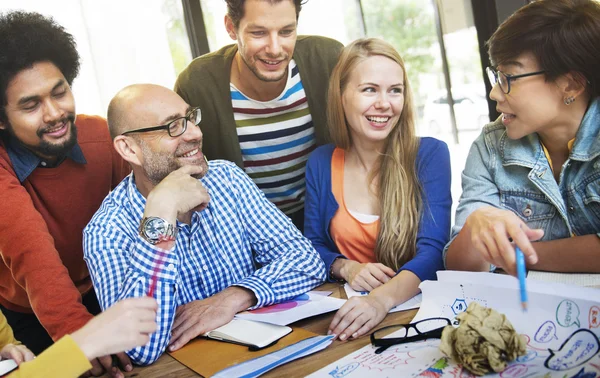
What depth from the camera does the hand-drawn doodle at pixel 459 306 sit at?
3.44 ft

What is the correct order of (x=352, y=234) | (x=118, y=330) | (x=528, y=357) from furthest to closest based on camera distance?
(x=352, y=234), (x=118, y=330), (x=528, y=357)

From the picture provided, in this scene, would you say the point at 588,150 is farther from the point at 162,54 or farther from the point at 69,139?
the point at 162,54

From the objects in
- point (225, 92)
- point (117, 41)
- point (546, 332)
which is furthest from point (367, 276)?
point (117, 41)

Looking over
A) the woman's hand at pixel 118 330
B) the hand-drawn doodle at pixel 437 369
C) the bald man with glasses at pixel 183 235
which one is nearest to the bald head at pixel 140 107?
the bald man with glasses at pixel 183 235

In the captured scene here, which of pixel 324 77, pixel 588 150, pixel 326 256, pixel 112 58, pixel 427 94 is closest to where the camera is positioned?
pixel 588 150

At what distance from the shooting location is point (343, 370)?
3.08 feet

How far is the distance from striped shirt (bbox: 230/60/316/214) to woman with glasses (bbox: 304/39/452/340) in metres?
0.24

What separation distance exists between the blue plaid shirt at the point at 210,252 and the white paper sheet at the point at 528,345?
481 millimetres

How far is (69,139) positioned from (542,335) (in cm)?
150

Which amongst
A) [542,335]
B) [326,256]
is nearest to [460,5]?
[326,256]

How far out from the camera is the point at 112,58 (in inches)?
142

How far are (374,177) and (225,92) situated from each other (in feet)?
2.30

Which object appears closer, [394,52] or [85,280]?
[394,52]

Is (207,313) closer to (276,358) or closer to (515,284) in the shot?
(276,358)
